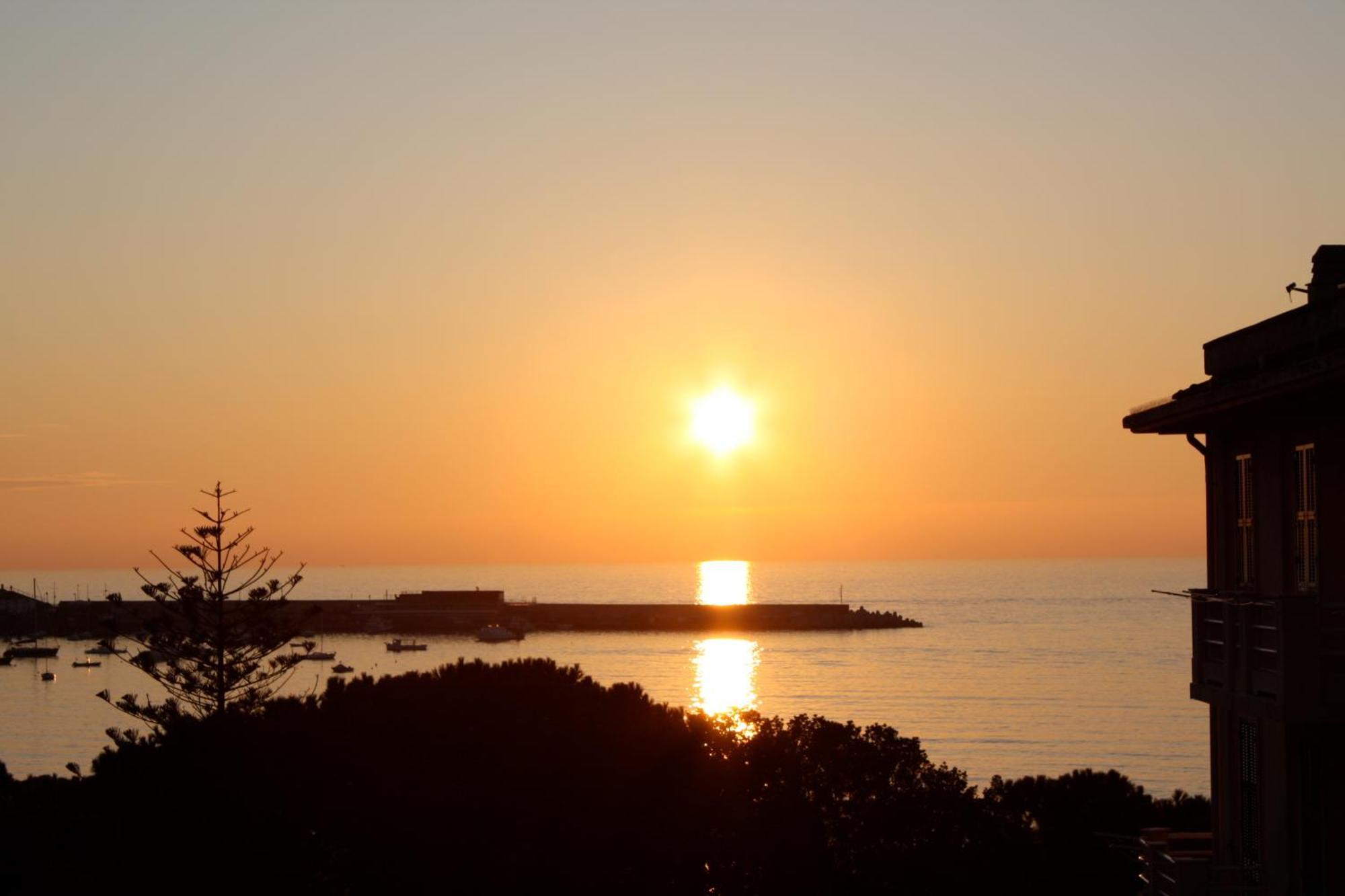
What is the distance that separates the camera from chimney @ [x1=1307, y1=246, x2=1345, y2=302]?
13.4m

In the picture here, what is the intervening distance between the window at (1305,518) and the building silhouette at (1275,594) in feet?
0.06

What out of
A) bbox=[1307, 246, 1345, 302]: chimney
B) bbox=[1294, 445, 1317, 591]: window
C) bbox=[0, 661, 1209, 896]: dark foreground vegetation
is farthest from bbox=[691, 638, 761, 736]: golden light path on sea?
bbox=[1294, 445, 1317, 591]: window

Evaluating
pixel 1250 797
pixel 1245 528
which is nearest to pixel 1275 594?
pixel 1245 528

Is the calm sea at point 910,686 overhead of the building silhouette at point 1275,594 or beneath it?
beneath

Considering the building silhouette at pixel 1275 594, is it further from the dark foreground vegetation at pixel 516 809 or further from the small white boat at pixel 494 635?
the small white boat at pixel 494 635

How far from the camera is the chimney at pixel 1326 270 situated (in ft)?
43.8

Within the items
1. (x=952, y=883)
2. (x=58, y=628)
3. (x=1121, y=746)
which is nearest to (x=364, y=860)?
(x=952, y=883)

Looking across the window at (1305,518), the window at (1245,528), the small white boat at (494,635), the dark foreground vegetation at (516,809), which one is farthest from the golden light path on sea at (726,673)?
the window at (1305,518)

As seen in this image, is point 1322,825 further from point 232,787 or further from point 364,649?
point 364,649

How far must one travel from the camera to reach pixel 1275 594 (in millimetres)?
12047

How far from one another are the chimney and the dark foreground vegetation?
13.8 metres

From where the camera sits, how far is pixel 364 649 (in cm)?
16838

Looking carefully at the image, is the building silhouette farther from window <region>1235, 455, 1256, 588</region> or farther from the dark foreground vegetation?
the dark foreground vegetation

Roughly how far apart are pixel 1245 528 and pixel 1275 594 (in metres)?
1.32
